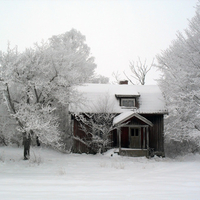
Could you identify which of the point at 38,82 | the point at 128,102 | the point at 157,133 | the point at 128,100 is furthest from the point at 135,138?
the point at 38,82

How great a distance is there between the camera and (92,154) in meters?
20.5

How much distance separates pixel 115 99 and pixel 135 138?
392 cm

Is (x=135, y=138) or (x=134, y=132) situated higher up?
(x=134, y=132)

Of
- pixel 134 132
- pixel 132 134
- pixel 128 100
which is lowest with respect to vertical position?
pixel 132 134

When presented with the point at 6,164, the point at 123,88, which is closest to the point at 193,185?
the point at 6,164

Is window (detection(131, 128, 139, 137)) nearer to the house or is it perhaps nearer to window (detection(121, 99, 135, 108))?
the house

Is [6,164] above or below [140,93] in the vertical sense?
below

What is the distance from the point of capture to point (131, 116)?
20062 millimetres

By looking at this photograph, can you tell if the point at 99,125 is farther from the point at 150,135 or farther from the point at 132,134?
the point at 150,135

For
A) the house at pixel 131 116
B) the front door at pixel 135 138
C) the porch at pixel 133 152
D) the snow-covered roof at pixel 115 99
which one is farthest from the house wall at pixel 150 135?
the porch at pixel 133 152

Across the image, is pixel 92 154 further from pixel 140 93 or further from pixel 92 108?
pixel 140 93

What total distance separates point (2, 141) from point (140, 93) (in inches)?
517

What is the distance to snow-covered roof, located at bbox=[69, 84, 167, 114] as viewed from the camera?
68.3 feet

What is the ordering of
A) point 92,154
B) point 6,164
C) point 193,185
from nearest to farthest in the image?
point 193,185
point 6,164
point 92,154
